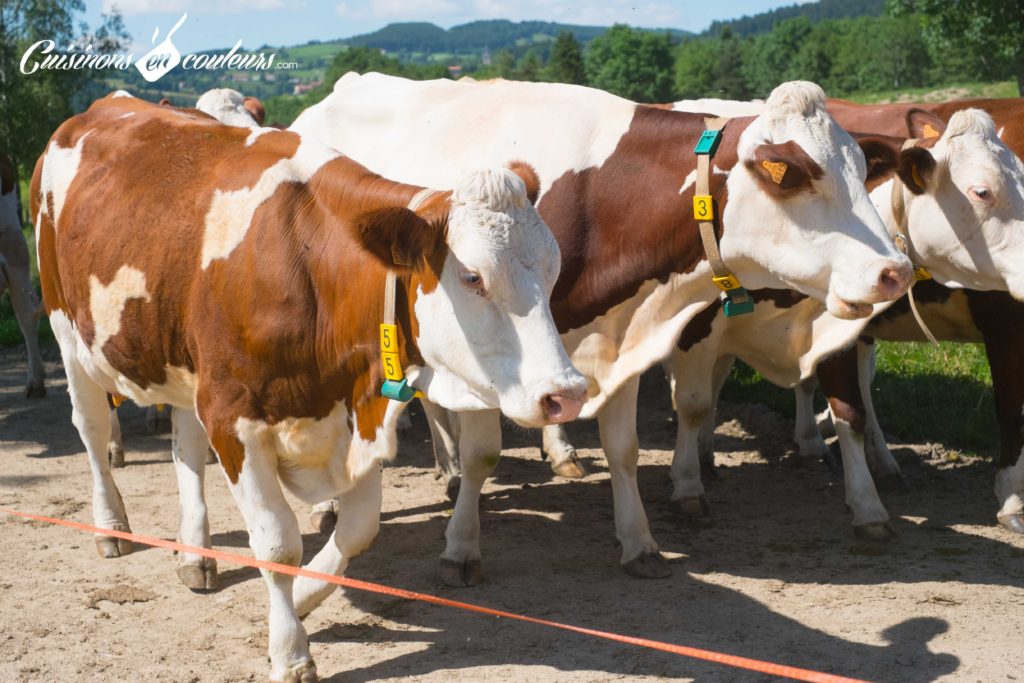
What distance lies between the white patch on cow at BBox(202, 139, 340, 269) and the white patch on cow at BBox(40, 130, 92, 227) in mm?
1294

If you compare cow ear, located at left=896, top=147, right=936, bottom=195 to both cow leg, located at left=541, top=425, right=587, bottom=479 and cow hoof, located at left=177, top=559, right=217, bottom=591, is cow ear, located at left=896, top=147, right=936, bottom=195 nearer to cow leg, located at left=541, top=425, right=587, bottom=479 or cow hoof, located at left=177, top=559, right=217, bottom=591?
cow leg, located at left=541, top=425, right=587, bottom=479

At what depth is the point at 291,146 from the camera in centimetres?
468

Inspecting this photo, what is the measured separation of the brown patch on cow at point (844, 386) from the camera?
6.16m

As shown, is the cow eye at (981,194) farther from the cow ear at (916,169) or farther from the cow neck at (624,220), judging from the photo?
the cow neck at (624,220)

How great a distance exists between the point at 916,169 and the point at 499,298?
304cm

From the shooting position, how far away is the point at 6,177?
1022 centimetres

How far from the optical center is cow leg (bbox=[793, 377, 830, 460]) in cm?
759

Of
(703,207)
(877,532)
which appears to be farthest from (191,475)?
(877,532)

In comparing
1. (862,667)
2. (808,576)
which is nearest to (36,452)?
(808,576)

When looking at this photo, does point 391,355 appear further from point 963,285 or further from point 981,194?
point 963,285

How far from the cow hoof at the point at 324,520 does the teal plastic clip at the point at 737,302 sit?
265 cm

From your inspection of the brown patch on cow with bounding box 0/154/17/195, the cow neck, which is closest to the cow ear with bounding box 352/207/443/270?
the cow neck

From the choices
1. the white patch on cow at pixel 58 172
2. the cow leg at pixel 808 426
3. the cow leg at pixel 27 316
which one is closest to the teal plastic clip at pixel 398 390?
the white patch on cow at pixel 58 172

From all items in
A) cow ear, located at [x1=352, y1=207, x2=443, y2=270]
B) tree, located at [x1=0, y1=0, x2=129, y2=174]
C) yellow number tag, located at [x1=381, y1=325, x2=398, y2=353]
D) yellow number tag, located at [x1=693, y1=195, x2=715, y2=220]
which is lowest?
yellow number tag, located at [x1=381, y1=325, x2=398, y2=353]
